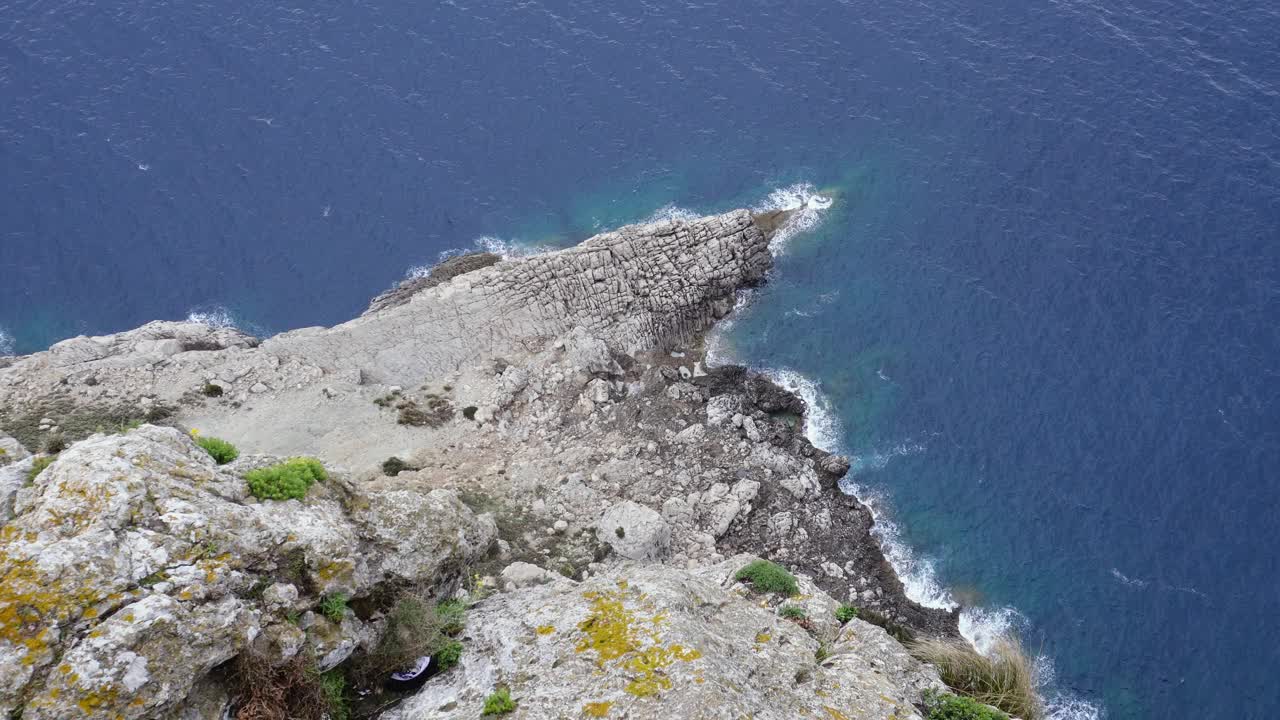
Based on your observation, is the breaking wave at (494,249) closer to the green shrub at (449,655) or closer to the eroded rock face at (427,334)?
the eroded rock face at (427,334)

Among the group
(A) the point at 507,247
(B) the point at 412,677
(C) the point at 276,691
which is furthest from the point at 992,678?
(A) the point at 507,247

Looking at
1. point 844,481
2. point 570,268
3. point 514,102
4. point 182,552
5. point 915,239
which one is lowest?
point 844,481

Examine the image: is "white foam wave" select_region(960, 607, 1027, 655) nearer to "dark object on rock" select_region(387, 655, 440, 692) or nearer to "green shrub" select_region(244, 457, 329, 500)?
"dark object on rock" select_region(387, 655, 440, 692)

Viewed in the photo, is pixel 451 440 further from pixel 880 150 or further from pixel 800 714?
pixel 880 150

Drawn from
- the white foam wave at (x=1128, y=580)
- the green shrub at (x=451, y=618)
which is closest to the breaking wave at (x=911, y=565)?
the white foam wave at (x=1128, y=580)

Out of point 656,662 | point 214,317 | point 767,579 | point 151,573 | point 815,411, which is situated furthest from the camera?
point 214,317

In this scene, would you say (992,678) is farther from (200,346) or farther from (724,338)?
(200,346)

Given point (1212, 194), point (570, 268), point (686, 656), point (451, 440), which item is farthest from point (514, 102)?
point (686, 656)
